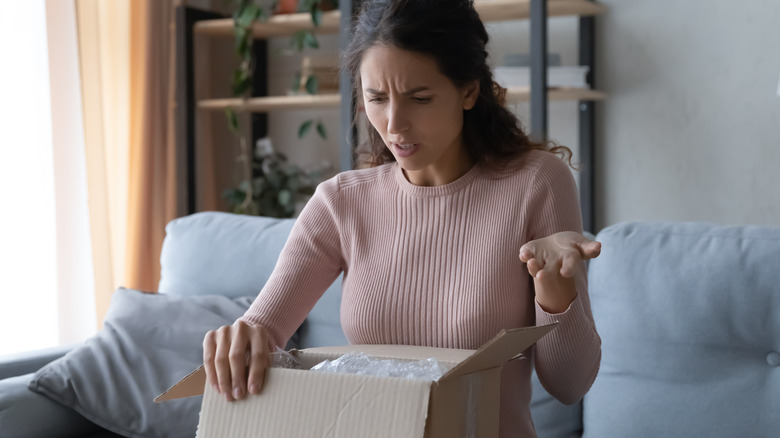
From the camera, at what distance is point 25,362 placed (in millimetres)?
1774

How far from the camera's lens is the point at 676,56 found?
2.44 meters

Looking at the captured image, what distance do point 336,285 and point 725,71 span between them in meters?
1.40

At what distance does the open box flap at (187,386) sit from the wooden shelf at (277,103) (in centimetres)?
190

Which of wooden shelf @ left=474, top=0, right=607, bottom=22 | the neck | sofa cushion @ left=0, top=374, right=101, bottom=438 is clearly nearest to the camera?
the neck

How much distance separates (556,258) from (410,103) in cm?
35

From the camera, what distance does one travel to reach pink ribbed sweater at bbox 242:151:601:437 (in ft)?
3.56

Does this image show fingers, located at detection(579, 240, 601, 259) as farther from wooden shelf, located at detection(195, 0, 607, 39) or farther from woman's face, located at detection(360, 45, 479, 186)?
wooden shelf, located at detection(195, 0, 607, 39)

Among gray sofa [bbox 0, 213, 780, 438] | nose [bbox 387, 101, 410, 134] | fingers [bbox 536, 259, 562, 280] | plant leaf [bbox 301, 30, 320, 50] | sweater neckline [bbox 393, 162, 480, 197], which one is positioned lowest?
gray sofa [bbox 0, 213, 780, 438]

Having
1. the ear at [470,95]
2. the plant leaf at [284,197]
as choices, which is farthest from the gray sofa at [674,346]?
the plant leaf at [284,197]

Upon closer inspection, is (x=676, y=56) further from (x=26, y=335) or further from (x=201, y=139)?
(x=26, y=335)

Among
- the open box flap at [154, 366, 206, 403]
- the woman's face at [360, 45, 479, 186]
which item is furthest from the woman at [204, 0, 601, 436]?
the open box flap at [154, 366, 206, 403]

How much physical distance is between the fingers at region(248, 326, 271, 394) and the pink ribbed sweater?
230 millimetres

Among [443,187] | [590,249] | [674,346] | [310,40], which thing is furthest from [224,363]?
[310,40]

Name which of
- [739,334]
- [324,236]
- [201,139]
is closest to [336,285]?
[324,236]
